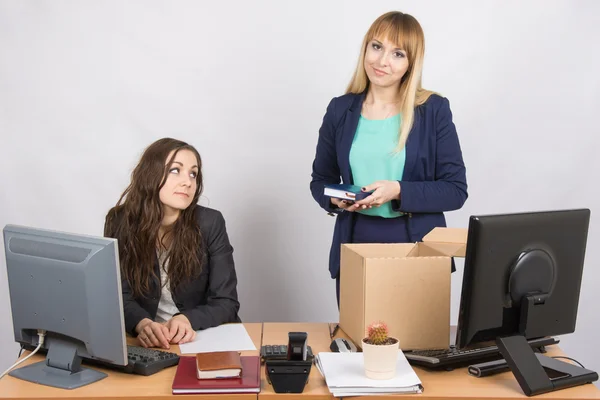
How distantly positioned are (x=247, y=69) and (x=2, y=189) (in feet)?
4.74

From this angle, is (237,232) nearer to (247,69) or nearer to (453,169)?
(247,69)

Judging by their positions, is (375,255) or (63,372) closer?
(63,372)

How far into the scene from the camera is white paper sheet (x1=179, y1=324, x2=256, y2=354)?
7.38 feet

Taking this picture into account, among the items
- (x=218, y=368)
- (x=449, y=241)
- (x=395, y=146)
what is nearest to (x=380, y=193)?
(x=395, y=146)

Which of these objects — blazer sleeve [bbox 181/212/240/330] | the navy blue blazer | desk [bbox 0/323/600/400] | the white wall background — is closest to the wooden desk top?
desk [bbox 0/323/600/400]

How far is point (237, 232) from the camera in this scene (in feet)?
13.4

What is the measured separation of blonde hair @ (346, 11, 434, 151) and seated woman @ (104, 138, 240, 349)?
0.78 m

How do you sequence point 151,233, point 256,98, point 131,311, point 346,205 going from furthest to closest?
point 256,98 < point 346,205 < point 151,233 < point 131,311

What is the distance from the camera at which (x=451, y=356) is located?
2.09 meters

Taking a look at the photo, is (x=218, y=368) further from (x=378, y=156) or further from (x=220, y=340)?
(x=378, y=156)

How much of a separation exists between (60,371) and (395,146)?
143 cm

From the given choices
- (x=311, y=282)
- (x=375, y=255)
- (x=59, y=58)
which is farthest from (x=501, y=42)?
(x=59, y=58)

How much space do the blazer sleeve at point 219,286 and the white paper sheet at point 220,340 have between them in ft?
0.16

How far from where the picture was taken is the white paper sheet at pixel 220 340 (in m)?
2.25
